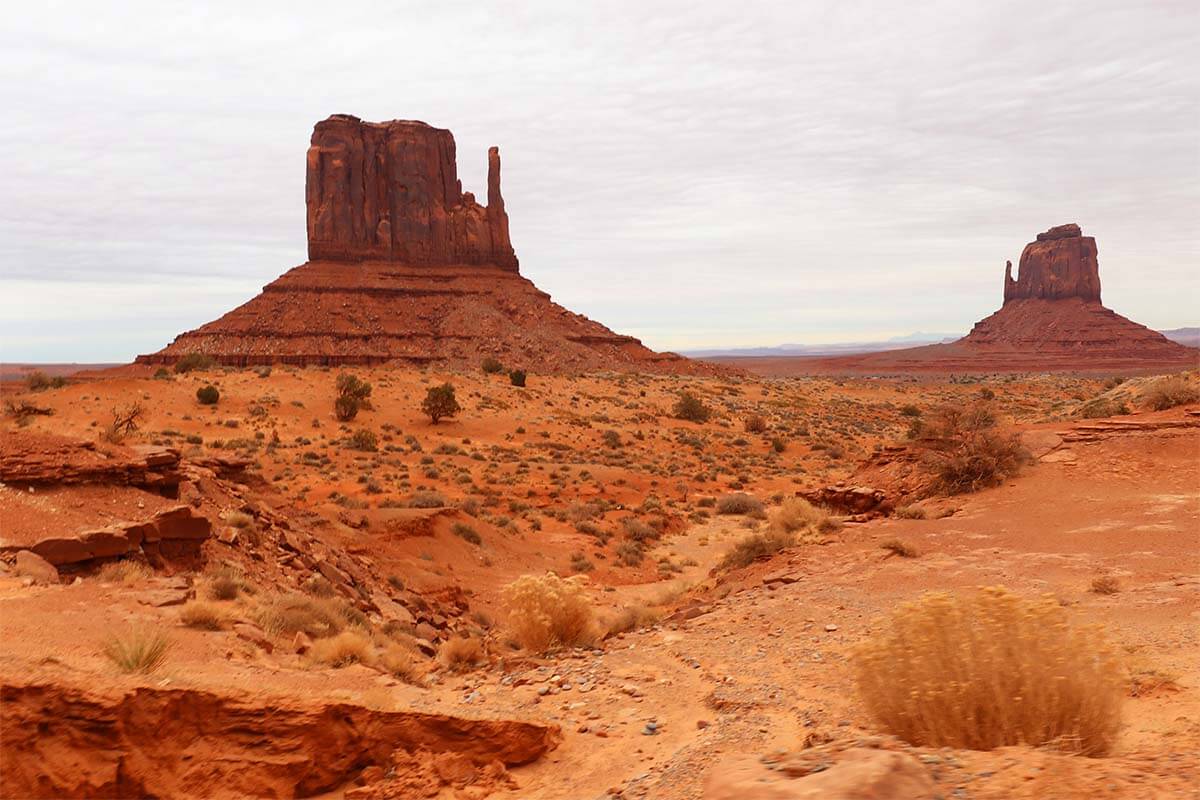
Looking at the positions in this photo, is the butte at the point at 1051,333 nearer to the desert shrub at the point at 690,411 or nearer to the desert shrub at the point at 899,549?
the desert shrub at the point at 690,411

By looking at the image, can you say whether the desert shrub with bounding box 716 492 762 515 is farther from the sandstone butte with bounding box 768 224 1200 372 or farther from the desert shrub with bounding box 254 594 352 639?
the sandstone butte with bounding box 768 224 1200 372

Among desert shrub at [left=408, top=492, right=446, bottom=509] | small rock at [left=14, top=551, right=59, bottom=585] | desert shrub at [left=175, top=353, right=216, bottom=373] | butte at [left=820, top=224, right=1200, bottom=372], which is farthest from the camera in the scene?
butte at [left=820, top=224, right=1200, bottom=372]

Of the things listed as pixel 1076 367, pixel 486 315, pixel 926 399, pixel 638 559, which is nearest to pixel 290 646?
pixel 638 559

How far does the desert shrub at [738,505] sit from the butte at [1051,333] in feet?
382

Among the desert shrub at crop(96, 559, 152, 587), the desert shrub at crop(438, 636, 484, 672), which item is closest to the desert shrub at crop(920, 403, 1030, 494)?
the desert shrub at crop(438, 636, 484, 672)

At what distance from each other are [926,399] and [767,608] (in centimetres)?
6781

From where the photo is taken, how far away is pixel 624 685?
7816 mm

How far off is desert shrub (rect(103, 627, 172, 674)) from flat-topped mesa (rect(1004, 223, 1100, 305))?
7109 inches

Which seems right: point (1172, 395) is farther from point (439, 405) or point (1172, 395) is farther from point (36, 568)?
point (439, 405)

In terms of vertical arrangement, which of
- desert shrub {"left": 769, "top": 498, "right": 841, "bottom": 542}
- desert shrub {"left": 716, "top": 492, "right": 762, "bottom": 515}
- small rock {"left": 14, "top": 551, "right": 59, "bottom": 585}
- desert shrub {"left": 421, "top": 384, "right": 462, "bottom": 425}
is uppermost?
desert shrub {"left": 421, "top": 384, "right": 462, "bottom": 425}

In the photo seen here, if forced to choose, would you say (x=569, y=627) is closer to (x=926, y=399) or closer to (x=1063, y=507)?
(x=1063, y=507)

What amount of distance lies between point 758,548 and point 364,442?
2168 cm

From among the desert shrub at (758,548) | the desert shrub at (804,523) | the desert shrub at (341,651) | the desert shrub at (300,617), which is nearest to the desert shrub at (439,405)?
the desert shrub at (804,523)

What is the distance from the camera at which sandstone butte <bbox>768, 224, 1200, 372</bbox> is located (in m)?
133
